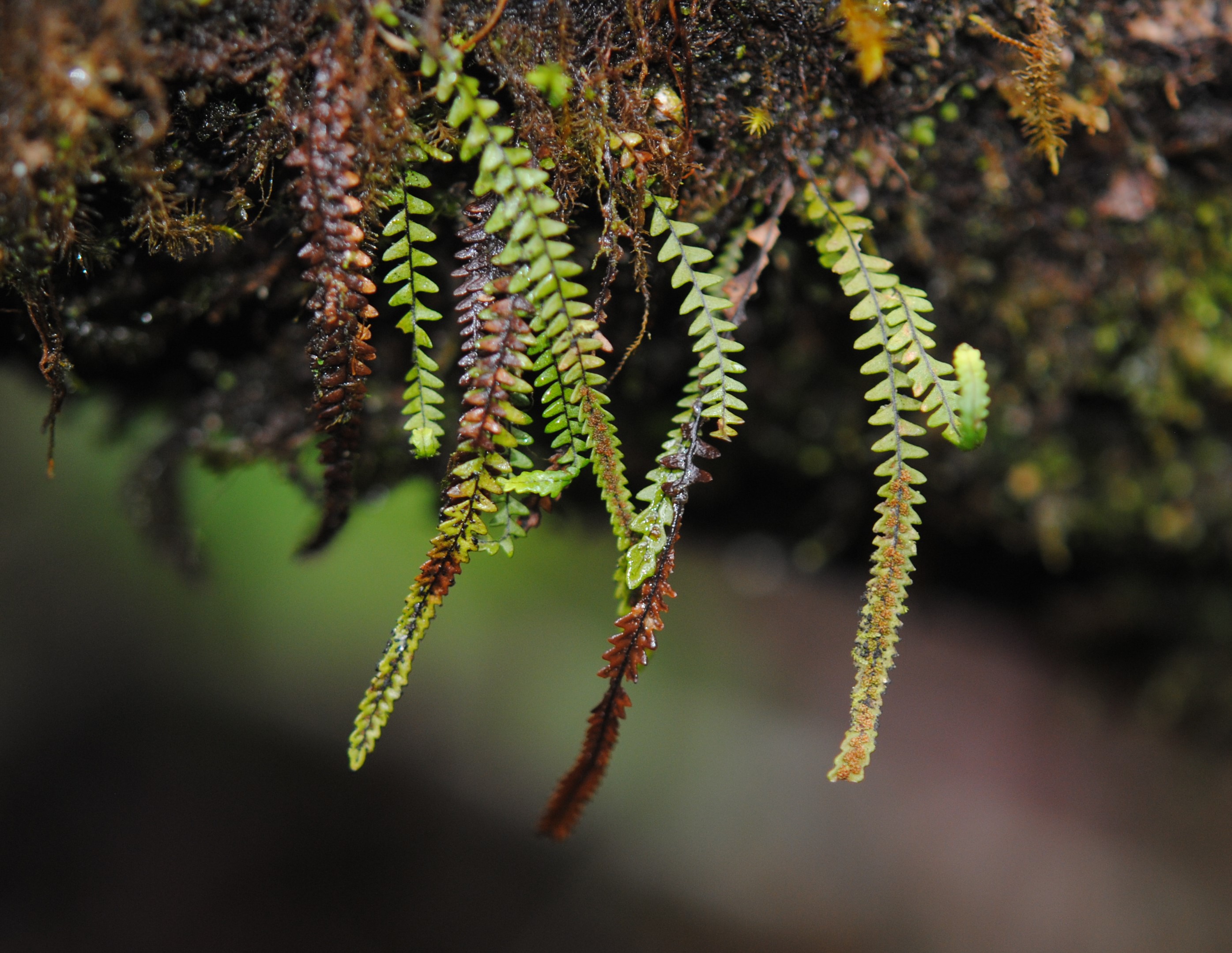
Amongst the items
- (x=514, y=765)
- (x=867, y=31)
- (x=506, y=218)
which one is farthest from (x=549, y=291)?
(x=514, y=765)

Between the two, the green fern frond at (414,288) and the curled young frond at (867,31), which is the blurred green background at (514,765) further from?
the curled young frond at (867,31)

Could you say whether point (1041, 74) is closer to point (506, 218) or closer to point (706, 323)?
point (706, 323)

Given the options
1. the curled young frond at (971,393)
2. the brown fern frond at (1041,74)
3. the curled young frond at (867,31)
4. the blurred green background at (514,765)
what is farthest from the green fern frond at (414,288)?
the blurred green background at (514,765)

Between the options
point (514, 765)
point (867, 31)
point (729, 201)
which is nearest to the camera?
point (867, 31)

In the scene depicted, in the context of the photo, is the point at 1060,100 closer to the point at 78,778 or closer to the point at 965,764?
the point at 965,764

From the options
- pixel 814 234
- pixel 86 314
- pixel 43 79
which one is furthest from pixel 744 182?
pixel 86 314

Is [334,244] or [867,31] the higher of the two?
[867,31]

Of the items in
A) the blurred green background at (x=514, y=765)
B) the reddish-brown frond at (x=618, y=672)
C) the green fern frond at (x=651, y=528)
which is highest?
the green fern frond at (x=651, y=528)

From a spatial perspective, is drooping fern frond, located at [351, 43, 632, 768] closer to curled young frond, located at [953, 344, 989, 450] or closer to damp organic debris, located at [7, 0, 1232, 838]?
damp organic debris, located at [7, 0, 1232, 838]
